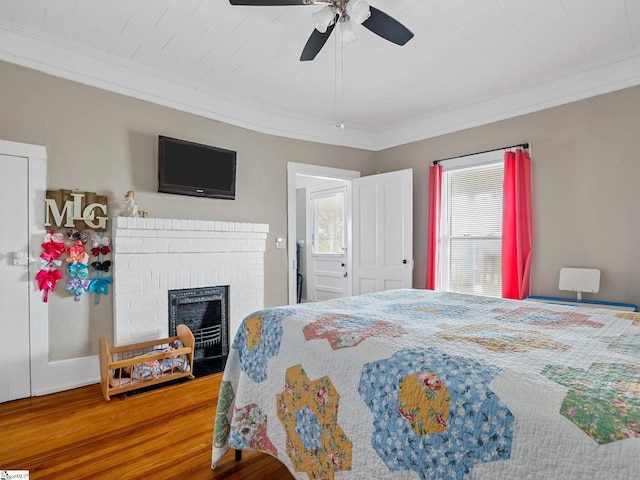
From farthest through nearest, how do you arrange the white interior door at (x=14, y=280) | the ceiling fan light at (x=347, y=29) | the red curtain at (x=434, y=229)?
the red curtain at (x=434, y=229)
the white interior door at (x=14, y=280)
the ceiling fan light at (x=347, y=29)

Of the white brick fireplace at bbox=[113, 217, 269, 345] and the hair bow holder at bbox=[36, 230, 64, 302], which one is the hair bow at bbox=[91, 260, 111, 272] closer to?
the white brick fireplace at bbox=[113, 217, 269, 345]

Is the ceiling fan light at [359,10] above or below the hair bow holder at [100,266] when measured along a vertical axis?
above

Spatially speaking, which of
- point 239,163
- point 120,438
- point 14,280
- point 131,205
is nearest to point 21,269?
point 14,280

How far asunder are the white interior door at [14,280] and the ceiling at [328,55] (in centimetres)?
88

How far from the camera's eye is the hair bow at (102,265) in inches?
112

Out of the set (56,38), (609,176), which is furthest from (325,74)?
(609,176)

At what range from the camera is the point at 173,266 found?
3.23 metres

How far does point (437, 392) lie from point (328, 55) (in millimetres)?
2697

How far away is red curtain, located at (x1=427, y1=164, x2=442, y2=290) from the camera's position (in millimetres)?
4039

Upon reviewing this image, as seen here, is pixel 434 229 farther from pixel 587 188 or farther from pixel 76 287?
pixel 76 287

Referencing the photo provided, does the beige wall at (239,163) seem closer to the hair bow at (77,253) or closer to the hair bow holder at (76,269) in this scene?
the hair bow holder at (76,269)

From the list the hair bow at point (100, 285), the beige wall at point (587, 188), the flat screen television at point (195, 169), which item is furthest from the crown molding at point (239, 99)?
the hair bow at point (100, 285)

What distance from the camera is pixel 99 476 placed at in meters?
1.70

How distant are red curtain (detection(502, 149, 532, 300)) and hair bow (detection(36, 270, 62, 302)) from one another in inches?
156
